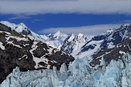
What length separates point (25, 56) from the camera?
144875 millimetres

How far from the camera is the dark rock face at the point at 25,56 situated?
442 feet

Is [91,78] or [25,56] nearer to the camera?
[91,78]

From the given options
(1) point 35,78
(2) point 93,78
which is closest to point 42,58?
(1) point 35,78

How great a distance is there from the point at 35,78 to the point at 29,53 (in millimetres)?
84334

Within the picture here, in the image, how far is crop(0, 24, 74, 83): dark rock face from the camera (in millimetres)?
134625

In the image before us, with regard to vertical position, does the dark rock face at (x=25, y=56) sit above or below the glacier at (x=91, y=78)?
above

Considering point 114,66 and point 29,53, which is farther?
point 29,53

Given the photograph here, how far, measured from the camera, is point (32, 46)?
16688 cm

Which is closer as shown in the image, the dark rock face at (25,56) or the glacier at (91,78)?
the glacier at (91,78)

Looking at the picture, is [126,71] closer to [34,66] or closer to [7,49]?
Result: [34,66]

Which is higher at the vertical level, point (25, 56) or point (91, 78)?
point (25, 56)

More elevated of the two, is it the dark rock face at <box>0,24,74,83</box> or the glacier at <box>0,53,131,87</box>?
the dark rock face at <box>0,24,74,83</box>

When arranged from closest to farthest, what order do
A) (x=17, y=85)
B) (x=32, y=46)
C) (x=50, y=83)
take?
1. (x=50, y=83)
2. (x=17, y=85)
3. (x=32, y=46)

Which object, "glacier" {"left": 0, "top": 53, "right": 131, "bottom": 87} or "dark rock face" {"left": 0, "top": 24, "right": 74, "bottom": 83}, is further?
"dark rock face" {"left": 0, "top": 24, "right": 74, "bottom": 83}
